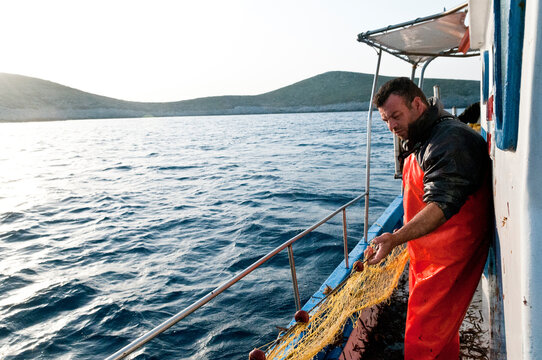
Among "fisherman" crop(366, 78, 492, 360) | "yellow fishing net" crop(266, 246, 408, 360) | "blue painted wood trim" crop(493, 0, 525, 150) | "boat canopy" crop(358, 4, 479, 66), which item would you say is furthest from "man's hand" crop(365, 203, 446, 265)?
"boat canopy" crop(358, 4, 479, 66)

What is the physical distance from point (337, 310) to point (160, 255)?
6690 mm

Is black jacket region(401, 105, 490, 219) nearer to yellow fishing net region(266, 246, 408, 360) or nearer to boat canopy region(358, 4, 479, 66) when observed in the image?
yellow fishing net region(266, 246, 408, 360)

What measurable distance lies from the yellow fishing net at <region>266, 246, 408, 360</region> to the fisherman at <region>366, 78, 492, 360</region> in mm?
620

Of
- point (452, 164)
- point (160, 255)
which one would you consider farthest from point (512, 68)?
point (160, 255)

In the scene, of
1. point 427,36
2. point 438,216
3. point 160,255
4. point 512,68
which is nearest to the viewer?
point 512,68

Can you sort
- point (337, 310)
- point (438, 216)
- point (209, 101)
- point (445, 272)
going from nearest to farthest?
point (438, 216) < point (445, 272) < point (337, 310) < point (209, 101)

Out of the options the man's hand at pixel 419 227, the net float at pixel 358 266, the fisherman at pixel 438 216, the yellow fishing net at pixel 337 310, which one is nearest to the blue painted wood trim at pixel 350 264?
the yellow fishing net at pixel 337 310

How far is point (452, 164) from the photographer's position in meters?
1.94

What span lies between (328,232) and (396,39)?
631 centimetres

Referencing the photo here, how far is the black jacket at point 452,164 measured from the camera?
191cm

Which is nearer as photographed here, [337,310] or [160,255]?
[337,310]

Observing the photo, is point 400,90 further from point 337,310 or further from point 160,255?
point 160,255

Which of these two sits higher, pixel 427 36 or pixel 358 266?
pixel 427 36

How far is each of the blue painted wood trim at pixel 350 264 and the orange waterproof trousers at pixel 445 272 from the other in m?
0.75
